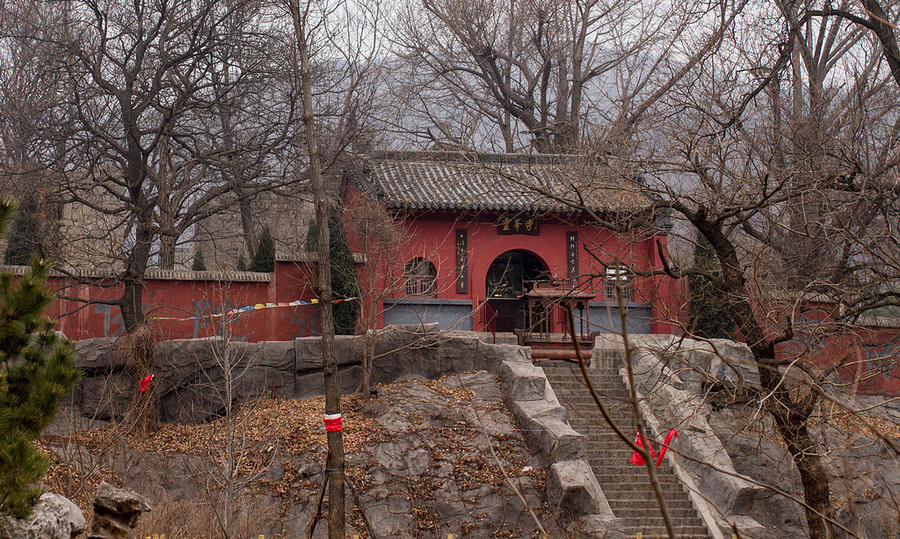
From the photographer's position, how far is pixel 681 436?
1136 cm

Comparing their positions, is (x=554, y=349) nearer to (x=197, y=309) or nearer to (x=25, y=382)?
(x=197, y=309)

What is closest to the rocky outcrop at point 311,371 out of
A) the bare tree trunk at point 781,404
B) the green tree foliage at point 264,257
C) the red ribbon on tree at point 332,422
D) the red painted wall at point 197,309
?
the red painted wall at point 197,309

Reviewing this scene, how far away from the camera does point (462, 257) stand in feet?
57.3

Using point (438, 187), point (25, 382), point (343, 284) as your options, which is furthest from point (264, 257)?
point (25, 382)

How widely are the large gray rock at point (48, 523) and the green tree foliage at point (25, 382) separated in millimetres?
196

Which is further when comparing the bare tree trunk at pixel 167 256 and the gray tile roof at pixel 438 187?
the bare tree trunk at pixel 167 256

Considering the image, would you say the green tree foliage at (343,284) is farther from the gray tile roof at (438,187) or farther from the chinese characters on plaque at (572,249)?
the chinese characters on plaque at (572,249)

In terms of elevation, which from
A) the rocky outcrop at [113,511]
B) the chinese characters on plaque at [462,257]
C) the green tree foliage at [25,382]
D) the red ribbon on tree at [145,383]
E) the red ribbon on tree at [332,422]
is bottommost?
the rocky outcrop at [113,511]

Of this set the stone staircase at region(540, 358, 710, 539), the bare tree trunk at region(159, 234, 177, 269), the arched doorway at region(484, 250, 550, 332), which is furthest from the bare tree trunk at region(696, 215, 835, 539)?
the bare tree trunk at region(159, 234, 177, 269)

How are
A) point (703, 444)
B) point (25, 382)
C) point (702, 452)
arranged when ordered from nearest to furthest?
point (25, 382) < point (702, 452) < point (703, 444)

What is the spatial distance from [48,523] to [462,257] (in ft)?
43.8

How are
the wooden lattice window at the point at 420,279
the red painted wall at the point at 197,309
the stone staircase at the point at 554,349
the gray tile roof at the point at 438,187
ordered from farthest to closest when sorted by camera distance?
the gray tile roof at the point at 438,187 < the wooden lattice window at the point at 420,279 < the stone staircase at the point at 554,349 < the red painted wall at the point at 197,309

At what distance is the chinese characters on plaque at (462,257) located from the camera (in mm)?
17562

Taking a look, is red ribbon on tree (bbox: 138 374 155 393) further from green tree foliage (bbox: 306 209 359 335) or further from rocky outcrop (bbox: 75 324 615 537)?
green tree foliage (bbox: 306 209 359 335)
